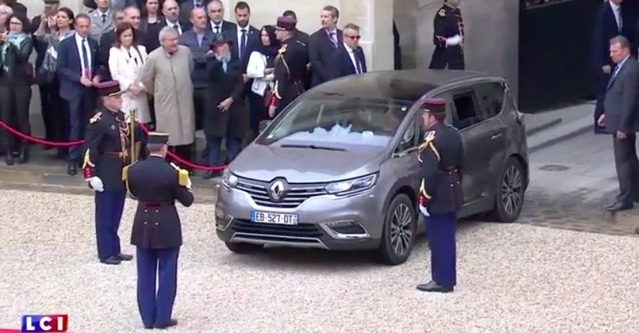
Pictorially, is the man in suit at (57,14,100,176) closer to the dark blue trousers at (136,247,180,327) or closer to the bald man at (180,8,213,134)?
the bald man at (180,8,213,134)

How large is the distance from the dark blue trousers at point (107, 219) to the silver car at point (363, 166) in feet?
3.16

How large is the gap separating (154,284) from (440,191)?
260 cm

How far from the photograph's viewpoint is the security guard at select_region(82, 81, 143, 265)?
13.3 m

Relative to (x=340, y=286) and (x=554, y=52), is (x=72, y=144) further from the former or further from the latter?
(x=554, y=52)

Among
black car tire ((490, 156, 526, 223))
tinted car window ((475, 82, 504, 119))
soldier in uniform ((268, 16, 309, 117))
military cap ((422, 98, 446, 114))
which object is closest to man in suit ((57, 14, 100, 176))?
soldier in uniform ((268, 16, 309, 117))

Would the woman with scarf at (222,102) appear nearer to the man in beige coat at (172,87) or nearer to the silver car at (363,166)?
the man in beige coat at (172,87)

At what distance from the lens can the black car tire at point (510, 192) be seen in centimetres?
1492

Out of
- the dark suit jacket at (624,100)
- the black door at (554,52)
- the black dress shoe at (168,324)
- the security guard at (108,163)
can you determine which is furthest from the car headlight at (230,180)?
the black door at (554,52)

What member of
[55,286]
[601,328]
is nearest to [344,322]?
[601,328]

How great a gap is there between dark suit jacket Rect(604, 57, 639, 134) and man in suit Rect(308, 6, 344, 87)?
11.5 feet

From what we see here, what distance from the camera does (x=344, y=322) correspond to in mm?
11406

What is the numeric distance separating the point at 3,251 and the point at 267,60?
461 cm

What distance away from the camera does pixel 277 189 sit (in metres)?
13.1

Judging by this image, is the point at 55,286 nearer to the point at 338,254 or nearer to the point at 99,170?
the point at 99,170
